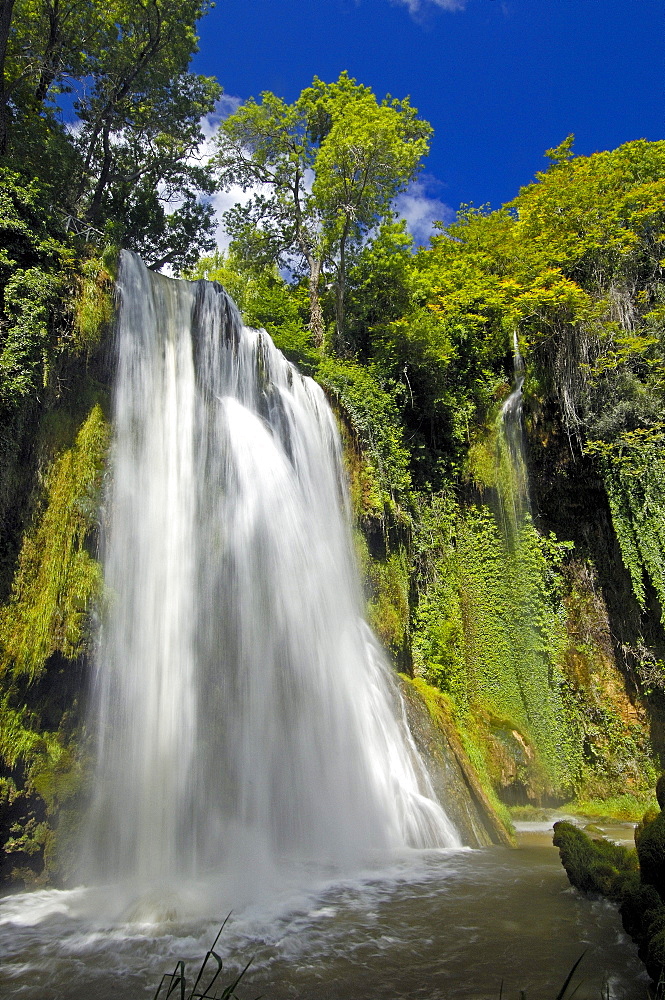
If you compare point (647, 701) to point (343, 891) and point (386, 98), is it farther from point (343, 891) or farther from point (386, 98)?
point (386, 98)

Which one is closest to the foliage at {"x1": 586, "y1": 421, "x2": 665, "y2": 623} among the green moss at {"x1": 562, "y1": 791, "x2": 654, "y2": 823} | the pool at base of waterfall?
the green moss at {"x1": 562, "y1": 791, "x2": 654, "y2": 823}

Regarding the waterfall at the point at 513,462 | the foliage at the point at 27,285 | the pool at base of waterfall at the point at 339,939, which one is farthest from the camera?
the waterfall at the point at 513,462

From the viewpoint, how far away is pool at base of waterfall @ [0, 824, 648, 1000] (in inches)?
160

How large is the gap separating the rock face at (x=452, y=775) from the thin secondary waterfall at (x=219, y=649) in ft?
0.74

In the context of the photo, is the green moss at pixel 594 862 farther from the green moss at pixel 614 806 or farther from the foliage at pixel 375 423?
the foliage at pixel 375 423

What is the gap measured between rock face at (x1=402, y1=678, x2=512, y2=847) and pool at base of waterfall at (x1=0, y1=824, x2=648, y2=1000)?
1.92 m

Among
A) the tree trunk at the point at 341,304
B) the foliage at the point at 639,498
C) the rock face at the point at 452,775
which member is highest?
the tree trunk at the point at 341,304

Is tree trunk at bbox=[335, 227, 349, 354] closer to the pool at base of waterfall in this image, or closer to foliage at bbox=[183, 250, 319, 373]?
foliage at bbox=[183, 250, 319, 373]

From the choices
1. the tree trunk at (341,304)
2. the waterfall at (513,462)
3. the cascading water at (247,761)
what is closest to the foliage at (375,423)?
the cascading water at (247,761)

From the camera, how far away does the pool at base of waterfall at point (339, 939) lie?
13.3 feet

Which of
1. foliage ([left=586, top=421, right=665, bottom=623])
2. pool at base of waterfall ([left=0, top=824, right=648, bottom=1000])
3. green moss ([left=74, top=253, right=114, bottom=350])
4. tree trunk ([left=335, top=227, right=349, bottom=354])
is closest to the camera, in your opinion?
pool at base of waterfall ([left=0, top=824, right=648, bottom=1000])

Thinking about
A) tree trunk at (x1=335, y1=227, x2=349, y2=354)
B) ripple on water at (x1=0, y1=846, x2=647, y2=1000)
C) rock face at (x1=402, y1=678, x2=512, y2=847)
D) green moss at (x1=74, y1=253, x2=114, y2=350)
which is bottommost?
ripple on water at (x1=0, y1=846, x2=647, y2=1000)

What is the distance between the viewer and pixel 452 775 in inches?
365

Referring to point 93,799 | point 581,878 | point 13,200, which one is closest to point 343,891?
point 581,878
